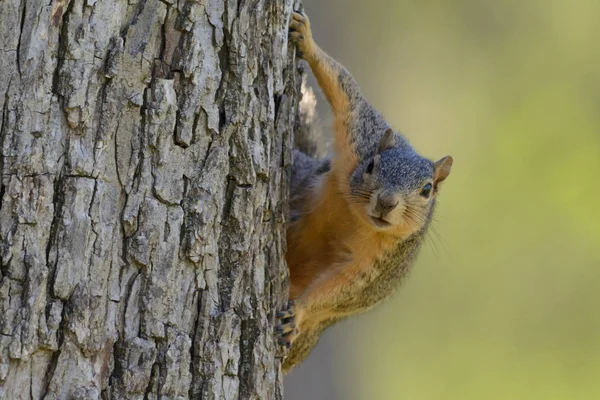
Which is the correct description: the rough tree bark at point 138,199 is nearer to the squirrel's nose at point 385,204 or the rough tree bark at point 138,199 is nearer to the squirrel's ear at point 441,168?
the squirrel's nose at point 385,204

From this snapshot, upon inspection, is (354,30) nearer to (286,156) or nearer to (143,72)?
(286,156)

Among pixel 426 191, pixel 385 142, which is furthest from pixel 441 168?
pixel 385 142

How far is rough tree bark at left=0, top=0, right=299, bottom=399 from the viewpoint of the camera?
7.50 feet

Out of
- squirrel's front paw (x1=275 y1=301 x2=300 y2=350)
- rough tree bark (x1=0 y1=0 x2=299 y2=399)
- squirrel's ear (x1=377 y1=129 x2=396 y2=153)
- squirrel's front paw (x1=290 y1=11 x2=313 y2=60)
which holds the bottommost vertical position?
squirrel's front paw (x1=275 y1=301 x2=300 y2=350)

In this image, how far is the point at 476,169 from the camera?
10164 millimetres

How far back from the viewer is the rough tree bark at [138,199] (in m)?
2.29

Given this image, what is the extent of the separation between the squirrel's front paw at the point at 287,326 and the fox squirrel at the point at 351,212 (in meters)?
0.27

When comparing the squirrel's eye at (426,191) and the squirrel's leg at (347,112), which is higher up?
the squirrel's leg at (347,112)

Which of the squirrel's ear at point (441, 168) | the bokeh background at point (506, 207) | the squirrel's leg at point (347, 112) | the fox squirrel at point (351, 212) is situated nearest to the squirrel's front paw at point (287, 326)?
the fox squirrel at point (351, 212)

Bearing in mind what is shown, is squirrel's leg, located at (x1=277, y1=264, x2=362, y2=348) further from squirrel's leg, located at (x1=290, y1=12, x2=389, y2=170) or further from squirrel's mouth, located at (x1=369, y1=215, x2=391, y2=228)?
squirrel's leg, located at (x1=290, y1=12, x2=389, y2=170)

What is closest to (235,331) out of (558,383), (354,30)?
(354,30)

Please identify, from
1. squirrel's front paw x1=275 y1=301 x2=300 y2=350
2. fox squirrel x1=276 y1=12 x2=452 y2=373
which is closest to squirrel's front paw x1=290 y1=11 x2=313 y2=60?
fox squirrel x1=276 y1=12 x2=452 y2=373

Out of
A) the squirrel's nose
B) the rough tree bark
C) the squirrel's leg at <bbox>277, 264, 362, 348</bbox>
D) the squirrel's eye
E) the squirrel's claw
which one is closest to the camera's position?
the rough tree bark

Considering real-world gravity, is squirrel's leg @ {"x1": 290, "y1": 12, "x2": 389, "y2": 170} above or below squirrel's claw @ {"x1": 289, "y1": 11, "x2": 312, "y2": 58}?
below
